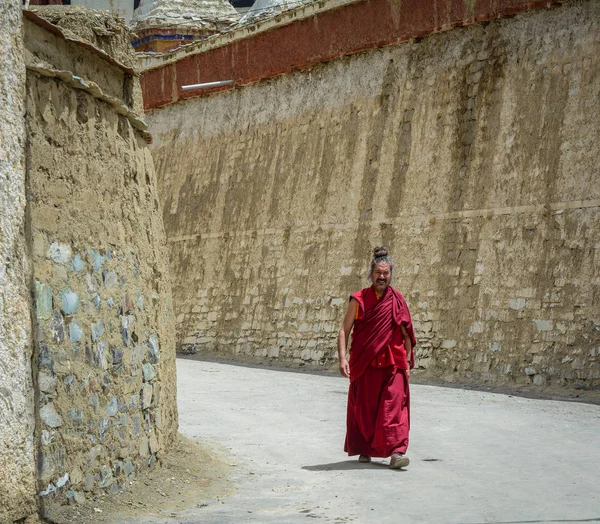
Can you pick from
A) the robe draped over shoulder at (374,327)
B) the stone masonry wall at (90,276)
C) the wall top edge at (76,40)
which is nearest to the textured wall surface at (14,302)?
the stone masonry wall at (90,276)

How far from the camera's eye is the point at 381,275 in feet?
24.7

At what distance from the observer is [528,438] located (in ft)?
26.8

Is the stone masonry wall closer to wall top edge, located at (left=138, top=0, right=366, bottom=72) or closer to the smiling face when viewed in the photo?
the smiling face

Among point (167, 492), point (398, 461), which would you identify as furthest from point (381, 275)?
point (167, 492)

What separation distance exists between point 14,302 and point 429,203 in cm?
1025

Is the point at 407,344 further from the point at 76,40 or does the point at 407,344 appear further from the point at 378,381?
the point at 76,40

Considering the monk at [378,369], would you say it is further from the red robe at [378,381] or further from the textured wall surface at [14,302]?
the textured wall surface at [14,302]

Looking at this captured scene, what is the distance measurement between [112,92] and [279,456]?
8.78ft

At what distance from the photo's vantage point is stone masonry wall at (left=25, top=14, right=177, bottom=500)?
5184 mm

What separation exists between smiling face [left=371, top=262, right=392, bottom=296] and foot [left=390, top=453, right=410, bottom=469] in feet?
3.83

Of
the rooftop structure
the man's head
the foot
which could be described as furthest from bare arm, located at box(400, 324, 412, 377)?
the rooftop structure

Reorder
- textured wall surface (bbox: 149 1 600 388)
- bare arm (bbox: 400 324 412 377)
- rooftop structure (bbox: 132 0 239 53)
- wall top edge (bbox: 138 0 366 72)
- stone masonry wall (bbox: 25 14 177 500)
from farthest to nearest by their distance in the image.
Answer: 1. rooftop structure (bbox: 132 0 239 53)
2. wall top edge (bbox: 138 0 366 72)
3. textured wall surface (bbox: 149 1 600 388)
4. bare arm (bbox: 400 324 412 377)
5. stone masonry wall (bbox: 25 14 177 500)

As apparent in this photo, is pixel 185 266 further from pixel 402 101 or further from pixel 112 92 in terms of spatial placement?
pixel 112 92

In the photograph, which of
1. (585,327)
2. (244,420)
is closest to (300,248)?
(585,327)
